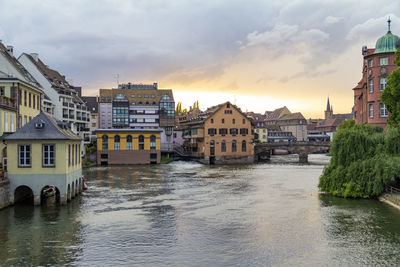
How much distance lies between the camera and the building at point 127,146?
95.4 metres

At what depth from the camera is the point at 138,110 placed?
11862 cm

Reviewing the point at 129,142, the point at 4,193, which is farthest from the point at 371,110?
the point at 129,142

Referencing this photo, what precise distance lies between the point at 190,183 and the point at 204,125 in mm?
46872

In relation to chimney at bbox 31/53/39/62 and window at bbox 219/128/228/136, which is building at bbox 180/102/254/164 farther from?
chimney at bbox 31/53/39/62

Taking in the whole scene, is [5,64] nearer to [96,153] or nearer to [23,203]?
[23,203]

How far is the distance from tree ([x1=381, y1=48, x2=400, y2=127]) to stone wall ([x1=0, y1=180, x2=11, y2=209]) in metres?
36.0

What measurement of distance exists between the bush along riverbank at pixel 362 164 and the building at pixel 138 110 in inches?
2977

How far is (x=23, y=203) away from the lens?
3847 cm

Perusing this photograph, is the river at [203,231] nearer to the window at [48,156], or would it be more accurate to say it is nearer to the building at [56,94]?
the window at [48,156]

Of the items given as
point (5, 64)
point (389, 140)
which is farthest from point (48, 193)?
point (389, 140)

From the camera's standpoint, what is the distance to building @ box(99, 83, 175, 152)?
117062 mm

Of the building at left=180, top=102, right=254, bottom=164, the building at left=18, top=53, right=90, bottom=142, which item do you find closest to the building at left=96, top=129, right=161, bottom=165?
the building at left=18, top=53, right=90, bottom=142

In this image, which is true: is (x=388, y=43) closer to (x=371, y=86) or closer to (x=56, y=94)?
(x=371, y=86)

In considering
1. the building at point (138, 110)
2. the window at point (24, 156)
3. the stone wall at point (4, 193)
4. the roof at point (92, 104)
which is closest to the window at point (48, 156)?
the window at point (24, 156)
